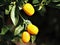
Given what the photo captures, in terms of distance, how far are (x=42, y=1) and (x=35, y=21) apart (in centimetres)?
285

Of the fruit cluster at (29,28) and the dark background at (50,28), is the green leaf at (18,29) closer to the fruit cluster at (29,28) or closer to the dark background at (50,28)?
the fruit cluster at (29,28)

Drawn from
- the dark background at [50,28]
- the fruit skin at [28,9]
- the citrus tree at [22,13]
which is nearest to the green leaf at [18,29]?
the citrus tree at [22,13]

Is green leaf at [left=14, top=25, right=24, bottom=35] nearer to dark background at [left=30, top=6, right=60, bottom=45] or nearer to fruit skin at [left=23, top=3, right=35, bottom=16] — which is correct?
fruit skin at [left=23, top=3, right=35, bottom=16]

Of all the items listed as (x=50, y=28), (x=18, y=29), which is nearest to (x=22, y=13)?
(x=18, y=29)

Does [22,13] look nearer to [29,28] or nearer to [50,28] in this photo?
[29,28]

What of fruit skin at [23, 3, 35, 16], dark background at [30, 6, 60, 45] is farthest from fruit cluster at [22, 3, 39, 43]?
dark background at [30, 6, 60, 45]

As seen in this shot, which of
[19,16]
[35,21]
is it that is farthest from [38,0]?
[35,21]

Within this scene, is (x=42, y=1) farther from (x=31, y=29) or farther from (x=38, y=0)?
(x=31, y=29)

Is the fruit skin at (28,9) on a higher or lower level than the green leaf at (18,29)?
higher

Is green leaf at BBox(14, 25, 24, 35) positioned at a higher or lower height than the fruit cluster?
lower

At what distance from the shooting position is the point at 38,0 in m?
1.84

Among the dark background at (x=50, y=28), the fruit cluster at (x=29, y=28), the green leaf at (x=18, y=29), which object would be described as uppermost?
the fruit cluster at (x=29, y=28)

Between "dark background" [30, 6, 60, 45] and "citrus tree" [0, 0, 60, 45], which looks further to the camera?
"dark background" [30, 6, 60, 45]

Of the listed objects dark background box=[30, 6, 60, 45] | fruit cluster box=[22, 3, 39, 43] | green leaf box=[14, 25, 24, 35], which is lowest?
dark background box=[30, 6, 60, 45]
